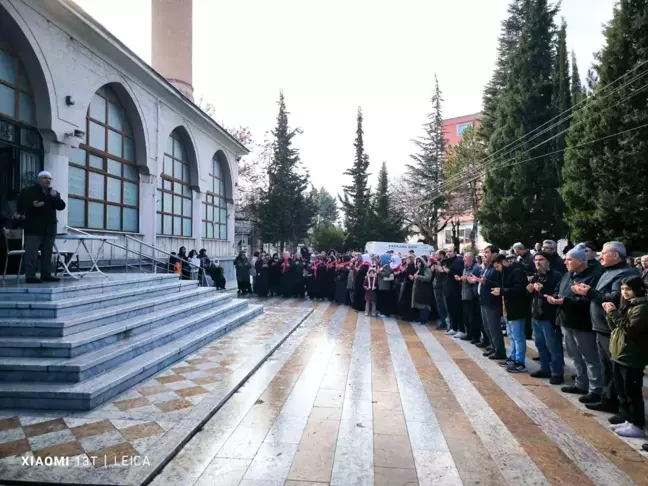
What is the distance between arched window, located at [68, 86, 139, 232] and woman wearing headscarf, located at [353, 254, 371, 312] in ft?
25.2

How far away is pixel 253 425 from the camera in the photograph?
4.32 m

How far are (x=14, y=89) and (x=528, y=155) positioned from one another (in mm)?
21774

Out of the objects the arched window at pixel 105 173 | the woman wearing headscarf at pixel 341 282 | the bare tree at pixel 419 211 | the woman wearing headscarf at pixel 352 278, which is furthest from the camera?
the bare tree at pixel 419 211

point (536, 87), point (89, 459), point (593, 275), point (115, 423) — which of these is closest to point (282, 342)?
point (115, 423)

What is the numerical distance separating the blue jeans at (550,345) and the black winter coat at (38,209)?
7.57 metres

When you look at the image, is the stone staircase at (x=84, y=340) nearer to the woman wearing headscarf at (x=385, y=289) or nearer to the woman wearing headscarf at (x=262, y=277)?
the woman wearing headscarf at (x=385, y=289)

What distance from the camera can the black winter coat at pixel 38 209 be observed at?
6.33 metres

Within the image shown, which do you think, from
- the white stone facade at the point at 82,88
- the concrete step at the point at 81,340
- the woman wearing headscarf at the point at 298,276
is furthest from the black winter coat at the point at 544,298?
the woman wearing headscarf at the point at 298,276

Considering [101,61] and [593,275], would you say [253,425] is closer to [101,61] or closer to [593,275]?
[593,275]

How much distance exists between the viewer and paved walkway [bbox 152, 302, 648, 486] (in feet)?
11.2

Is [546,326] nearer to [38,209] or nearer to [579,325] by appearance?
[579,325]

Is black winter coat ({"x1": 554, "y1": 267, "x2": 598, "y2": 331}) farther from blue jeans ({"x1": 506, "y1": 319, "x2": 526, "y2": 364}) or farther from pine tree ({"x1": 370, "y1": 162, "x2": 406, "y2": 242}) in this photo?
pine tree ({"x1": 370, "y1": 162, "x2": 406, "y2": 242})

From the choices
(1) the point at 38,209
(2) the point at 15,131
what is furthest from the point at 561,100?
(1) the point at 38,209

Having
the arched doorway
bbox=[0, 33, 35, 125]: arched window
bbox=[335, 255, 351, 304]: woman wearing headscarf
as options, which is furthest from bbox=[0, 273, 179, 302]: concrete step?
bbox=[335, 255, 351, 304]: woman wearing headscarf
